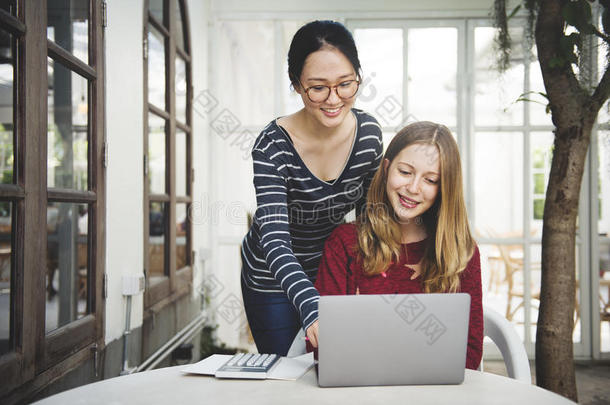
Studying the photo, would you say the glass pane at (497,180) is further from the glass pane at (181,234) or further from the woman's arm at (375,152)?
the woman's arm at (375,152)

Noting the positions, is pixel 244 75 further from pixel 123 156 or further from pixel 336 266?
pixel 336 266

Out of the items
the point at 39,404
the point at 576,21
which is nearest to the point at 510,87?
the point at 576,21

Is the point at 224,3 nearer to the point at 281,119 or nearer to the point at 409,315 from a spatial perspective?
the point at 281,119

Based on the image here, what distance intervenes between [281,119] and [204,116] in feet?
6.46

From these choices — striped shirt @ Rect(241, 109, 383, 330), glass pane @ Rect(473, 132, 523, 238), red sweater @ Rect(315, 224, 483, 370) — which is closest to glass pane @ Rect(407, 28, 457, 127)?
glass pane @ Rect(473, 132, 523, 238)

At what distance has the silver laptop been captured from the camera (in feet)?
3.09

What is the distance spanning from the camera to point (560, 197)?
72.9 inches

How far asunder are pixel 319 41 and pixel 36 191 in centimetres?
84

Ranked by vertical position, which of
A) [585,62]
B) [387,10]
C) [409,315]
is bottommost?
[409,315]

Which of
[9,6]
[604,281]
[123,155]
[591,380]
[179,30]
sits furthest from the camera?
[604,281]

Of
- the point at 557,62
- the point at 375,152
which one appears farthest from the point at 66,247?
the point at 557,62

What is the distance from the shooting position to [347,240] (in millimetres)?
1573

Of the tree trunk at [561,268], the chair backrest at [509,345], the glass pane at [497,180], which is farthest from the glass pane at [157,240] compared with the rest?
the glass pane at [497,180]

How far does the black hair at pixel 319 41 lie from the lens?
1422 mm
